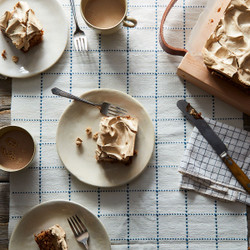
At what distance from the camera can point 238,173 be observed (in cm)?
138

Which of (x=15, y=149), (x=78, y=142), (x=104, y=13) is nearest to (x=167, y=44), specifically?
(x=104, y=13)

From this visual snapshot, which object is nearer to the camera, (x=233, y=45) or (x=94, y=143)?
(x=233, y=45)

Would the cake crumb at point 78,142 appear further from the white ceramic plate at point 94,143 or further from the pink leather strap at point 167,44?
the pink leather strap at point 167,44

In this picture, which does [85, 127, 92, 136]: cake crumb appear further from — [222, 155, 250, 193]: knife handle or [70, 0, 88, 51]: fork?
[222, 155, 250, 193]: knife handle

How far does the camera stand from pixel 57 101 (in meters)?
1.45

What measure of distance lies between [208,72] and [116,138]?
43 cm

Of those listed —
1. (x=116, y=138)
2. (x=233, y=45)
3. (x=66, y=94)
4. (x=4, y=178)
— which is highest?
(x=233, y=45)

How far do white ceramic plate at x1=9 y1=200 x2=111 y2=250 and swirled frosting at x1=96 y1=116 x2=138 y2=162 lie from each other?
235 mm

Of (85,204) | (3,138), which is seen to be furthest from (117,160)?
(3,138)

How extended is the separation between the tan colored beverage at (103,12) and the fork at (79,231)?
2.46ft

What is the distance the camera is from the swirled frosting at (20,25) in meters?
1.36

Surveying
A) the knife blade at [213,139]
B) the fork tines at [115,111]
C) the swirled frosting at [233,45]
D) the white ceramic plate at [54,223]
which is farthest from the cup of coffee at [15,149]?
the swirled frosting at [233,45]

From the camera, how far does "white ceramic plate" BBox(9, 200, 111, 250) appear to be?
1.36m

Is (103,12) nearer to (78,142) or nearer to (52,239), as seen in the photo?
(78,142)
